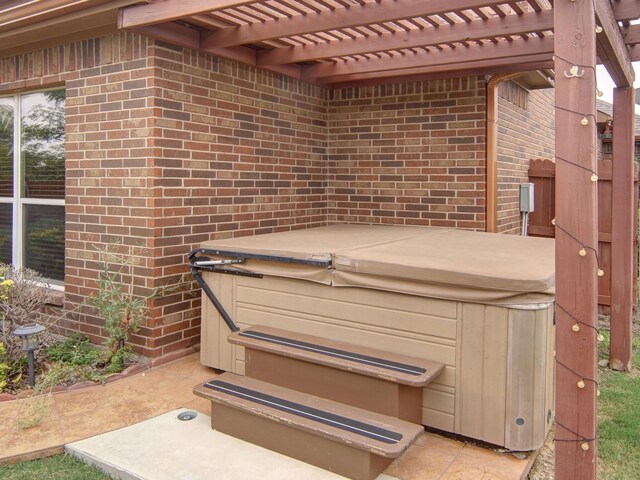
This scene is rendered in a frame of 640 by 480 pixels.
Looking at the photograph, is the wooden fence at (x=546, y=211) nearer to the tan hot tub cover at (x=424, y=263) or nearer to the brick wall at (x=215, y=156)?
the brick wall at (x=215, y=156)

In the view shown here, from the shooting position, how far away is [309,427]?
111 inches

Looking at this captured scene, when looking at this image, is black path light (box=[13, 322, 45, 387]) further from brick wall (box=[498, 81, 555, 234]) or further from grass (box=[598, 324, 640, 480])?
brick wall (box=[498, 81, 555, 234])

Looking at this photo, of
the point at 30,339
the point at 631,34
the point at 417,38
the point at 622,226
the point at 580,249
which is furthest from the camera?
the point at 622,226

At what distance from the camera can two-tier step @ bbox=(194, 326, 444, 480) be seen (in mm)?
2738

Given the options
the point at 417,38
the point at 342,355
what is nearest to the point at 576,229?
the point at 342,355

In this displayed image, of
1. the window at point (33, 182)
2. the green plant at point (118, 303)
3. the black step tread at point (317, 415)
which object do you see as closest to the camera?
the black step tread at point (317, 415)

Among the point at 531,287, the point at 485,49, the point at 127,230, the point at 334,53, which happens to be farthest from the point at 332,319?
the point at 485,49

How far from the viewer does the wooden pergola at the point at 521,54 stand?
Result: 2.28 meters

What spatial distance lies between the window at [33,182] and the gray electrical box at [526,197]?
16.0ft

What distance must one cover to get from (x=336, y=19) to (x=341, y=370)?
89.3 inches

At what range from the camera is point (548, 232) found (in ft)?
22.5

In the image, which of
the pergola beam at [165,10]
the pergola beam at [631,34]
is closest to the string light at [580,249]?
the pergola beam at [165,10]

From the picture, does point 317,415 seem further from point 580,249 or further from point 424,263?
point 580,249

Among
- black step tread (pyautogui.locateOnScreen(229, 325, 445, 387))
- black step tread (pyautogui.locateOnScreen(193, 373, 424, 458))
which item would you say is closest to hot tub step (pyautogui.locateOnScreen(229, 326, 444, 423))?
black step tread (pyautogui.locateOnScreen(229, 325, 445, 387))
